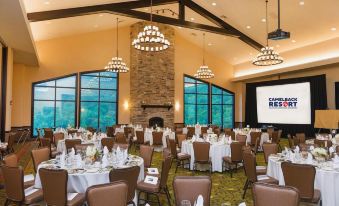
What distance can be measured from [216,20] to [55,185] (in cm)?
1184

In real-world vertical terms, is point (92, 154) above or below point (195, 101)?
below

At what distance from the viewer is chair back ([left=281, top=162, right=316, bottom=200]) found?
402cm

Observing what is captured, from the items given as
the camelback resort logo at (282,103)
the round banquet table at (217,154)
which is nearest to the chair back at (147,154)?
the round banquet table at (217,154)

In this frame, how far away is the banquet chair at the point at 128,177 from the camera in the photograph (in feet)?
12.2

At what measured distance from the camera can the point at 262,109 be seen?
57.1 feet

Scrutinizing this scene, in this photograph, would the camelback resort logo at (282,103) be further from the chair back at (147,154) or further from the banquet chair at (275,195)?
the banquet chair at (275,195)

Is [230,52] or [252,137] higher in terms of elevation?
[230,52]

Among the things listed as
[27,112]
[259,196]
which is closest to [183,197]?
[259,196]

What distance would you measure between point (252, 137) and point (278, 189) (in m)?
7.53

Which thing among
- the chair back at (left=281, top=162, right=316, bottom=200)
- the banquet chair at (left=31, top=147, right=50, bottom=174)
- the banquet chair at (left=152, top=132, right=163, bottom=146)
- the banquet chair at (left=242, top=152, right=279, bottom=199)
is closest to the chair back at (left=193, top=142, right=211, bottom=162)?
the banquet chair at (left=242, top=152, right=279, bottom=199)

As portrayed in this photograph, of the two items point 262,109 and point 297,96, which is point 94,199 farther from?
point 262,109

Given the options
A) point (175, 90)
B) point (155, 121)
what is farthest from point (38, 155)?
point (175, 90)

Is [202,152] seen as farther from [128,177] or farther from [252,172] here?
[128,177]

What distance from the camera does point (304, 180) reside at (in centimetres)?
406
